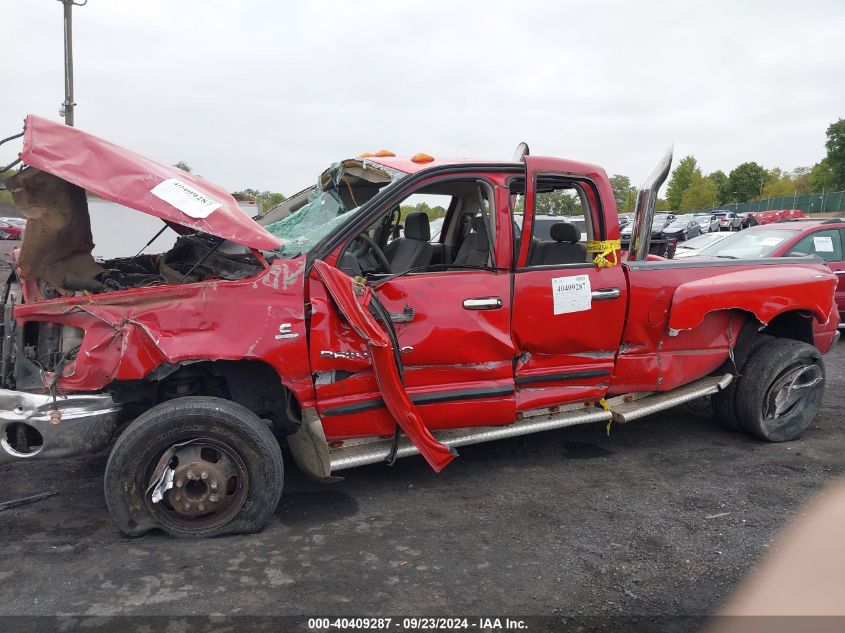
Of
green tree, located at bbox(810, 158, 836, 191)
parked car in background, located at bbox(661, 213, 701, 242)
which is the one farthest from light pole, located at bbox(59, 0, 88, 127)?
green tree, located at bbox(810, 158, 836, 191)

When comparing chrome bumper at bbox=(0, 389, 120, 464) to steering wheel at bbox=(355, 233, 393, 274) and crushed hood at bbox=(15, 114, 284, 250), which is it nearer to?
crushed hood at bbox=(15, 114, 284, 250)

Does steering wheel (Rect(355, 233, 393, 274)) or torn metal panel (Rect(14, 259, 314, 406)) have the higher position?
steering wheel (Rect(355, 233, 393, 274))

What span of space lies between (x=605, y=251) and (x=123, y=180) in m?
2.84

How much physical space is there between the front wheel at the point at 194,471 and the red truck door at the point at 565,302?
5.32ft

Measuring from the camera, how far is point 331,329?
332 centimetres

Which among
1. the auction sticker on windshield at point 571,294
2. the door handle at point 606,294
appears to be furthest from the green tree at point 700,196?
the auction sticker on windshield at point 571,294

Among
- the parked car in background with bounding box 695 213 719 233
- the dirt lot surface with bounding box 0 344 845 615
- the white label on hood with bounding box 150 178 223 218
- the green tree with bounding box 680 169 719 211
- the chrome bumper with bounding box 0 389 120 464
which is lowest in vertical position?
the dirt lot surface with bounding box 0 344 845 615

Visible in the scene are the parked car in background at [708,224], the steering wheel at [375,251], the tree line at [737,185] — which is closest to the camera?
the steering wheel at [375,251]

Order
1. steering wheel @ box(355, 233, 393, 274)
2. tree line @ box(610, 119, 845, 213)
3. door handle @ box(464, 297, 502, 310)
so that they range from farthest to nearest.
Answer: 1. tree line @ box(610, 119, 845, 213)
2. steering wheel @ box(355, 233, 393, 274)
3. door handle @ box(464, 297, 502, 310)

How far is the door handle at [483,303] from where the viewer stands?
360 cm

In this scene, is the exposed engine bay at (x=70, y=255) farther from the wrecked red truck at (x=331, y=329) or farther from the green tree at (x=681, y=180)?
the green tree at (x=681, y=180)

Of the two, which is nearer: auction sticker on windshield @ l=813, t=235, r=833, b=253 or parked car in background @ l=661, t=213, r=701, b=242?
auction sticker on windshield @ l=813, t=235, r=833, b=253

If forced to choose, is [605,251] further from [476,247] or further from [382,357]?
[382,357]

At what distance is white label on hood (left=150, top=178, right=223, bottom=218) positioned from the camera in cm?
311
